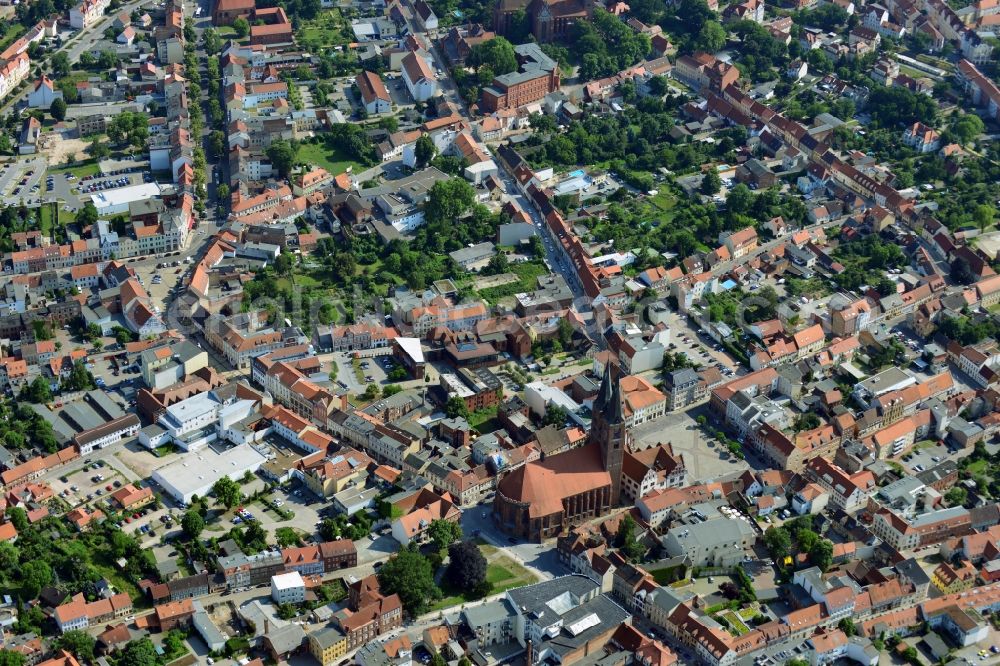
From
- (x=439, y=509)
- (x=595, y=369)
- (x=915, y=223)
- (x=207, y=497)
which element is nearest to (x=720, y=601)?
(x=439, y=509)

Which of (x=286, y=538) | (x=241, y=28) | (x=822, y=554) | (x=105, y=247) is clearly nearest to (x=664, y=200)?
(x=105, y=247)

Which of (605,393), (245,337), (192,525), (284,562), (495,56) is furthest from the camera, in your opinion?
(495,56)

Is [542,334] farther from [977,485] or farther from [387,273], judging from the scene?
[977,485]

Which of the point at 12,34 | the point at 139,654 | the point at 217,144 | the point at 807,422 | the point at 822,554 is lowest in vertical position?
the point at 807,422

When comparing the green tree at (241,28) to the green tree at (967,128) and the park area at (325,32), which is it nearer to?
the park area at (325,32)

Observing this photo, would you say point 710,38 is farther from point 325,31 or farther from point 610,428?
point 610,428

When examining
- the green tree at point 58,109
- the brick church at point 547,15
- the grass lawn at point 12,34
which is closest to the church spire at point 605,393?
the green tree at point 58,109
